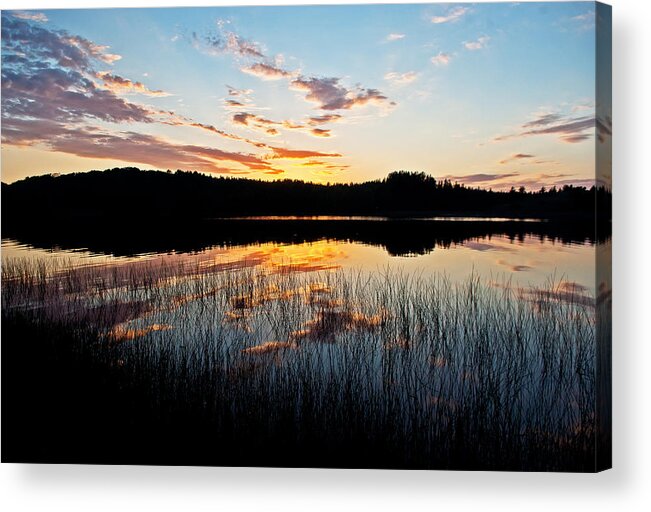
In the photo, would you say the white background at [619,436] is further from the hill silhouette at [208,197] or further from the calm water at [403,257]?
the hill silhouette at [208,197]

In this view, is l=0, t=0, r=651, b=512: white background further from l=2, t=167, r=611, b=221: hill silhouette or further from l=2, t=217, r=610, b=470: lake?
l=2, t=167, r=611, b=221: hill silhouette

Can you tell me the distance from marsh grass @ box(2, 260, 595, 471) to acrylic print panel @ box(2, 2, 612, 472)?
0.6 inches

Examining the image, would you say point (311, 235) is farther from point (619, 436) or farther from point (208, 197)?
point (619, 436)

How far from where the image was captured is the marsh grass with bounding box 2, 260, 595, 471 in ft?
12.9

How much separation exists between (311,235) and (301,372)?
0.97m

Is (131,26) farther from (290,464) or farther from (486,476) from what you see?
(486,476)

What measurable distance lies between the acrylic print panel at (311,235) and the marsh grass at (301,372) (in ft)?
0.05

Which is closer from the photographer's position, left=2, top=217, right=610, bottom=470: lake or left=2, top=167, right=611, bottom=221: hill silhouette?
left=2, top=217, right=610, bottom=470: lake

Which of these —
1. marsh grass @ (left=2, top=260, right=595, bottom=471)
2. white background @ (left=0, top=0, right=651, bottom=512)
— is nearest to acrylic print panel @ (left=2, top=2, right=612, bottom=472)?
→ marsh grass @ (left=2, top=260, right=595, bottom=471)

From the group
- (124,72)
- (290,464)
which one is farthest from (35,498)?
(124,72)

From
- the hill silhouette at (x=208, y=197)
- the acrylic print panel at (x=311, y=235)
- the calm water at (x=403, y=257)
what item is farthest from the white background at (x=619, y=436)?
the hill silhouette at (x=208, y=197)

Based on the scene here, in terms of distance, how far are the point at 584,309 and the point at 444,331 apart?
0.94m

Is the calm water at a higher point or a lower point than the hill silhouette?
lower

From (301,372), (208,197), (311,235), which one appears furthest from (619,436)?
(208,197)
